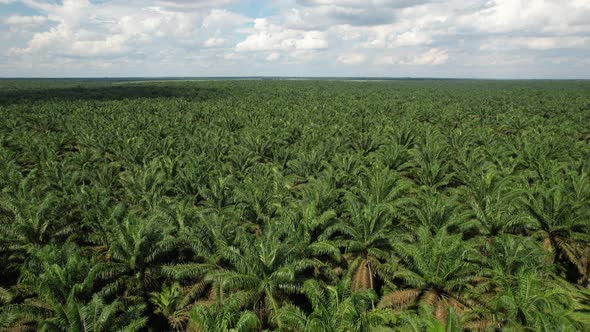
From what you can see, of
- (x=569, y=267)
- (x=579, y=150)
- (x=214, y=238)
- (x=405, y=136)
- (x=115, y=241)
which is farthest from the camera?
(x=405, y=136)

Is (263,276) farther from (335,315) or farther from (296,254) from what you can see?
(335,315)

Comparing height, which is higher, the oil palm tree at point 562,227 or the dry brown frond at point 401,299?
the oil palm tree at point 562,227

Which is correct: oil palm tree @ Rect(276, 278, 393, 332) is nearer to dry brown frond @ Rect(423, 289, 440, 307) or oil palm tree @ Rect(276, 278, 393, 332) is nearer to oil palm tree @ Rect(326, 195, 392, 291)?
dry brown frond @ Rect(423, 289, 440, 307)

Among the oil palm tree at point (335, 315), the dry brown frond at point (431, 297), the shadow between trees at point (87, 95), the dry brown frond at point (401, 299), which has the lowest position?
the dry brown frond at point (401, 299)

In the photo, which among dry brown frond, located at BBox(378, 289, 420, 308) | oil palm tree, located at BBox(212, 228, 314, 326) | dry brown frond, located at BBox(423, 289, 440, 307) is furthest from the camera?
dry brown frond, located at BBox(378, 289, 420, 308)

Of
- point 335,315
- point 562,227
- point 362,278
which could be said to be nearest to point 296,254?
point 362,278

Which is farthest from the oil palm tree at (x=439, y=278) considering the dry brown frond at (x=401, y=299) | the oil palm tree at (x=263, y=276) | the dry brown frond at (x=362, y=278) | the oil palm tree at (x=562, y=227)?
the oil palm tree at (x=562, y=227)

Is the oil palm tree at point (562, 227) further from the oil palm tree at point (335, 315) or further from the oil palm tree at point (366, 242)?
the oil palm tree at point (335, 315)

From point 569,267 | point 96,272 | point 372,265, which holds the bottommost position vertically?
point 569,267

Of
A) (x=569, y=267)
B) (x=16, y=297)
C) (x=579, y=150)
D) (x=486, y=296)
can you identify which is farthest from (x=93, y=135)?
(x=579, y=150)

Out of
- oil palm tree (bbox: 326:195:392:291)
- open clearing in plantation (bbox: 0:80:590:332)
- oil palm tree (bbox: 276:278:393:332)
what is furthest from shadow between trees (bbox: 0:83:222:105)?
oil palm tree (bbox: 276:278:393:332)

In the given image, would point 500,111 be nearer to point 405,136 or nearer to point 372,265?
point 405,136
